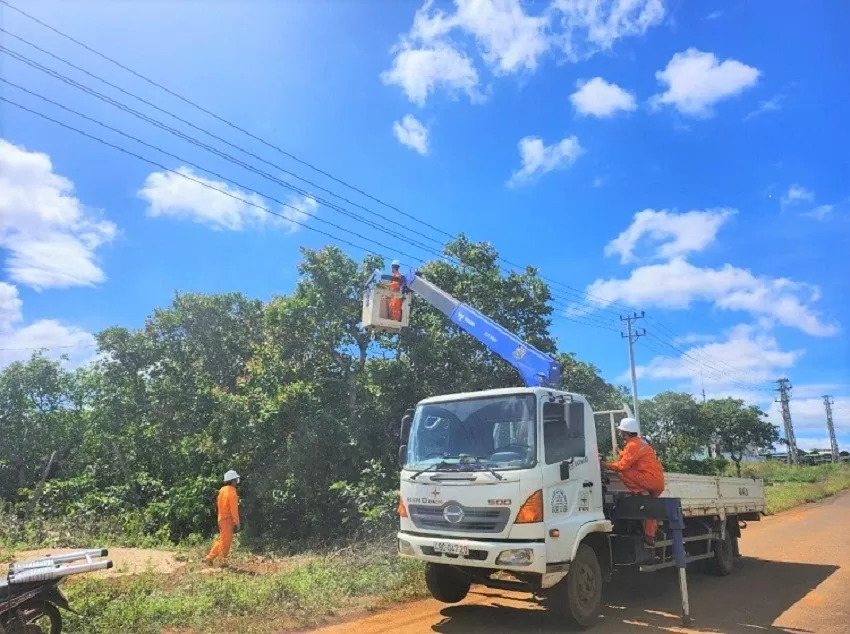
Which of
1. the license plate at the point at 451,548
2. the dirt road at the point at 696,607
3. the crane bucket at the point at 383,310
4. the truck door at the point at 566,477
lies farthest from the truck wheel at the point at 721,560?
the crane bucket at the point at 383,310

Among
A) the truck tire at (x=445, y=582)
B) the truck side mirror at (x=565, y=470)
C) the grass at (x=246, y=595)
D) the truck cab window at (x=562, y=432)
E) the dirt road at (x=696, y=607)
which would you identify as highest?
the truck cab window at (x=562, y=432)

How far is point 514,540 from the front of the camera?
6094mm

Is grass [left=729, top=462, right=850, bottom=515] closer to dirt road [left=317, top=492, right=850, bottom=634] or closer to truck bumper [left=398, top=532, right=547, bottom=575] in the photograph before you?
dirt road [left=317, top=492, right=850, bottom=634]

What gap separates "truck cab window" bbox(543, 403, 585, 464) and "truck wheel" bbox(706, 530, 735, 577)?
457 cm

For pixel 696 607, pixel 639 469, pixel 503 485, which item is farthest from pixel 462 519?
pixel 696 607

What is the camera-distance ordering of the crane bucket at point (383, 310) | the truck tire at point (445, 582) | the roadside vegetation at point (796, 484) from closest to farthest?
the truck tire at point (445, 582) → the crane bucket at point (383, 310) → the roadside vegetation at point (796, 484)

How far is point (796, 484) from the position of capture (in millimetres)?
39656

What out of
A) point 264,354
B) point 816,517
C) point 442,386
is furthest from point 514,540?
point 816,517

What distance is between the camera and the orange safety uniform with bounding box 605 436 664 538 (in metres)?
7.64

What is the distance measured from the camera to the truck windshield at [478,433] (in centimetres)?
647

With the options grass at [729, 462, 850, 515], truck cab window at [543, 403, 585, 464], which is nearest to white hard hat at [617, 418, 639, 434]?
truck cab window at [543, 403, 585, 464]

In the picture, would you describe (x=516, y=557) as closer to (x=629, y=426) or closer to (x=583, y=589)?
(x=583, y=589)

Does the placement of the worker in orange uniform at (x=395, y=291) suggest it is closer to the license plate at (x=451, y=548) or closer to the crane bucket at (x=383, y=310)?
the crane bucket at (x=383, y=310)

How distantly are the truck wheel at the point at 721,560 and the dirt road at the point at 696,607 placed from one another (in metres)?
0.16
